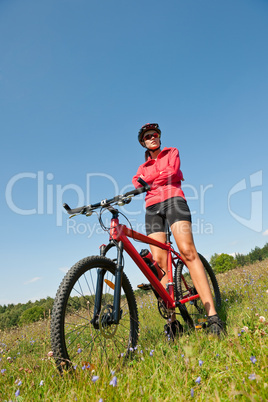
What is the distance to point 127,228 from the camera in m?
3.09

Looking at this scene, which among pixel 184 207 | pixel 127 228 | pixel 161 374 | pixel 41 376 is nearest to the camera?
pixel 161 374

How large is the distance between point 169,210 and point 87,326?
1.88m

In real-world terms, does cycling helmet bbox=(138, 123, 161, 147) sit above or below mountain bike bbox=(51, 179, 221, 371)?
above

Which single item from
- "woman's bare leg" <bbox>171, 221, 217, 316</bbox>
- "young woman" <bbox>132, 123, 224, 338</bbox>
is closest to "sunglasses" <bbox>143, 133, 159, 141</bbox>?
"young woman" <bbox>132, 123, 224, 338</bbox>

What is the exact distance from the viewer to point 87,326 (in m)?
2.86

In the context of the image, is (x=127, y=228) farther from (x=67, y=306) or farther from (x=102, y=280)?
(x=67, y=306)

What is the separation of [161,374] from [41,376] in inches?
42.4

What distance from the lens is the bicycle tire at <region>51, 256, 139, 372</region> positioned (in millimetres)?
2229

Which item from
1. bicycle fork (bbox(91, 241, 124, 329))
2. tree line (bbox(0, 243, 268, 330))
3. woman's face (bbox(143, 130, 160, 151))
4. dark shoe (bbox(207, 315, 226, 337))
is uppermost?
woman's face (bbox(143, 130, 160, 151))

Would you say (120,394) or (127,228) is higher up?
(127,228)

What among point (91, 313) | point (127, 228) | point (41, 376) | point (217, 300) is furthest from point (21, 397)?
point (217, 300)

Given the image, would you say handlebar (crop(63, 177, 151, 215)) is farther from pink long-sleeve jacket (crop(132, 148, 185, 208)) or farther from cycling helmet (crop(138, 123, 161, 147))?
cycling helmet (crop(138, 123, 161, 147))

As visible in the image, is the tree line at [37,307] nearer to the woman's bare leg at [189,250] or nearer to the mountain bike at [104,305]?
the mountain bike at [104,305]

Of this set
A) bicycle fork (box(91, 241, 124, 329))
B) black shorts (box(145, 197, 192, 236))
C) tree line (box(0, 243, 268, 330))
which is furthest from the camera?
tree line (box(0, 243, 268, 330))
